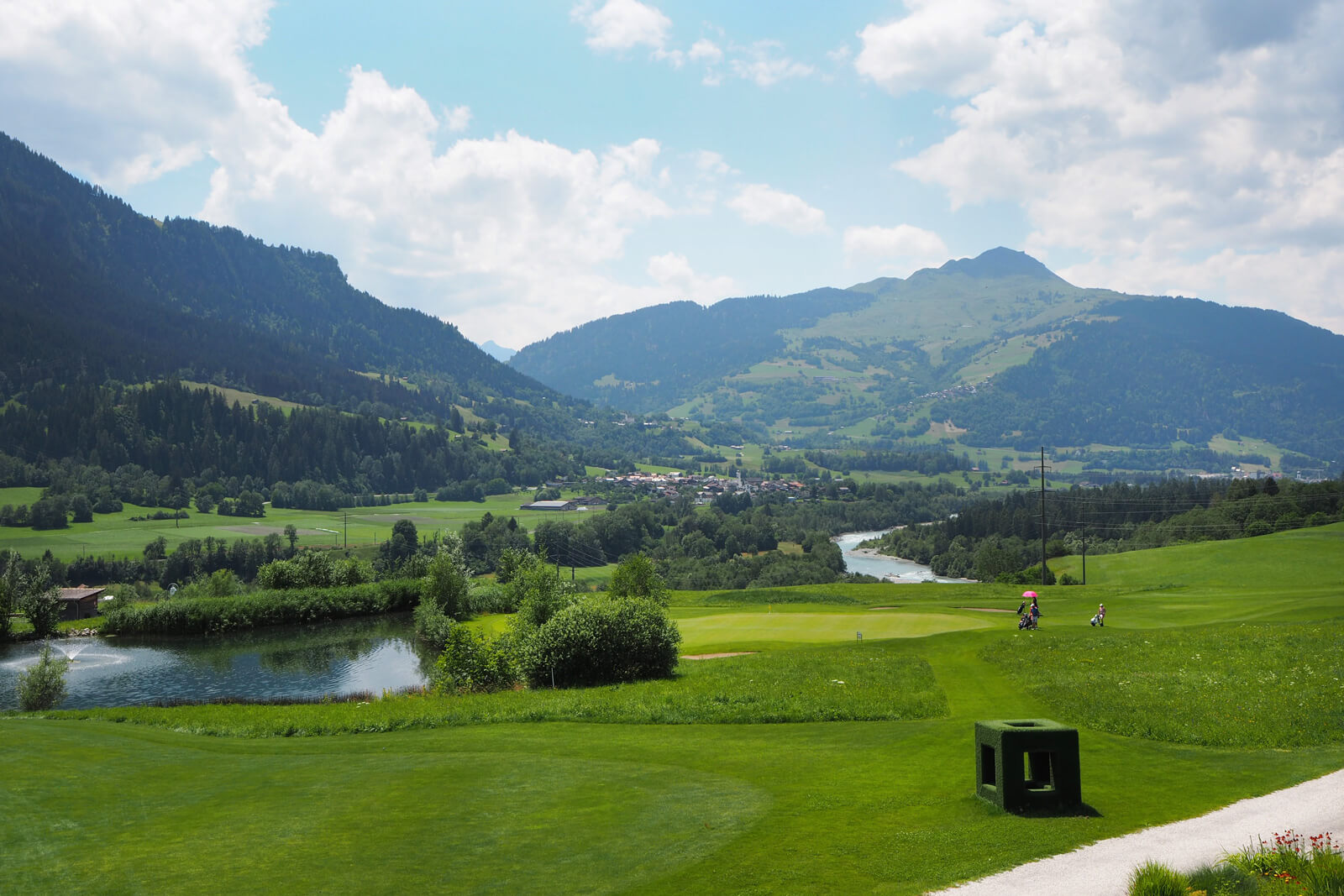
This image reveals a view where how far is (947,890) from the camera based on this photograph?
11.1 m

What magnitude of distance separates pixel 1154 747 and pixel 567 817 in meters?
13.5

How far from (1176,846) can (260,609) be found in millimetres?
76286

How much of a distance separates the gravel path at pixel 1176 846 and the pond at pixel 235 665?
1711 inches

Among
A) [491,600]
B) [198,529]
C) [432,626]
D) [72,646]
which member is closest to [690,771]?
[432,626]

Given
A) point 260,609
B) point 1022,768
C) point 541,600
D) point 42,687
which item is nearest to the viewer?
point 1022,768

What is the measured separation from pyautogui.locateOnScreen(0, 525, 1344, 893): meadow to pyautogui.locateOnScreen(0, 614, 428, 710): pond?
15825 millimetres

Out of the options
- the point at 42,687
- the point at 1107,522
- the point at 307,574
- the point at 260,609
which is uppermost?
the point at 307,574

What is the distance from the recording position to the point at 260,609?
73875 mm

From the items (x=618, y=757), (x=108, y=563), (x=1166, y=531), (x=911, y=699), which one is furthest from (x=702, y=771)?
(x=108, y=563)

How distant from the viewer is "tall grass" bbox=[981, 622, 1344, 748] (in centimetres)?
1972

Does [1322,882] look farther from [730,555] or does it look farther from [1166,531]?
[730,555]

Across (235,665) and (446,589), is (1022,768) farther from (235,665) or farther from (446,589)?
(446,589)

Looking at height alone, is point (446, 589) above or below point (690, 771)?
below

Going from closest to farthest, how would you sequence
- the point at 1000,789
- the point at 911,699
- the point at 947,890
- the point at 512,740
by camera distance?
the point at 947,890, the point at 1000,789, the point at 512,740, the point at 911,699
